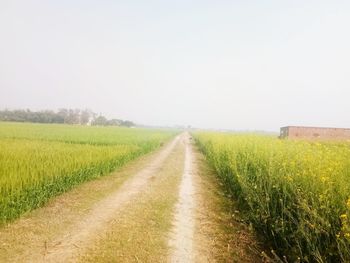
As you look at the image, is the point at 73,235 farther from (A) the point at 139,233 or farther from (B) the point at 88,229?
(A) the point at 139,233

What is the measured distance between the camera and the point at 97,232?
6.05 m

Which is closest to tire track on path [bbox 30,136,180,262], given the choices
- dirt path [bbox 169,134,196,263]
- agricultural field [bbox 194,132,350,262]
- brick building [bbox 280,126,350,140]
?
dirt path [bbox 169,134,196,263]

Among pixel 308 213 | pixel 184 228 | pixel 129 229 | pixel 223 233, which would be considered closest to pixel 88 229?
pixel 129 229

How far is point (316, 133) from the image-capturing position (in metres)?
37.1

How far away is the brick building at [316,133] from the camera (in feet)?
120

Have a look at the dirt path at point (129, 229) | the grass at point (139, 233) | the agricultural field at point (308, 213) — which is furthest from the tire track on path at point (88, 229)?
the agricultural field at point (308, 213)

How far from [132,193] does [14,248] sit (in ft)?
15.0

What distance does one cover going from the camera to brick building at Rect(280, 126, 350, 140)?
36719mm

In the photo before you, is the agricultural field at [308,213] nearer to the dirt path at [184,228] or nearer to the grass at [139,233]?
the dirt path at [184,228]

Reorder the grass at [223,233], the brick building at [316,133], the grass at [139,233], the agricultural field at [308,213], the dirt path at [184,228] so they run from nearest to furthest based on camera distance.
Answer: the agricultural field at [308,213] → the grass at [139,233] → the dirt path at [184,228] → the grass at [223,233] → the brick building at [316,133]

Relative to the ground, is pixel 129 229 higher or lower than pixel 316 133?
lower

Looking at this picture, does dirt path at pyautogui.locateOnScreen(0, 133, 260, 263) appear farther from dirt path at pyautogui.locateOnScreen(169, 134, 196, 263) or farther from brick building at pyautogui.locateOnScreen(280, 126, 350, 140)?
brick building at pyautogui.locateOnScreen(280, 126, 350, 140)

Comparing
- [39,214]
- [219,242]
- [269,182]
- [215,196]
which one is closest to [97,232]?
[39,214]

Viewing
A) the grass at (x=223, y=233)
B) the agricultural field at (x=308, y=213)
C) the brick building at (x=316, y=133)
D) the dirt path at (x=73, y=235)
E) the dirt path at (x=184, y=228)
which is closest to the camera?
the agricultural field at (x=308, y=213)
